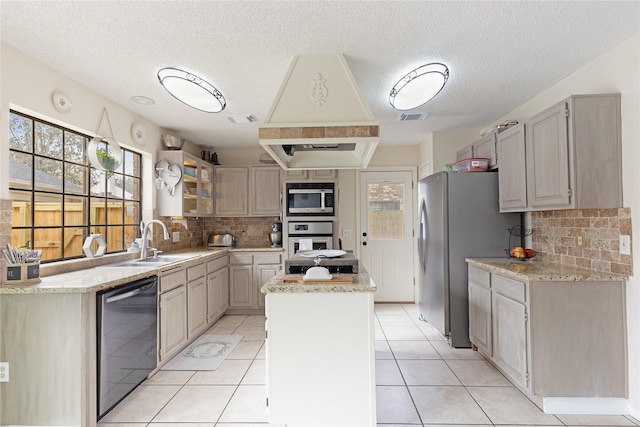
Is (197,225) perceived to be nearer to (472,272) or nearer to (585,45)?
(472,272)

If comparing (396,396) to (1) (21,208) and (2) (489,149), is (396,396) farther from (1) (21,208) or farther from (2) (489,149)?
(1) (21,208)

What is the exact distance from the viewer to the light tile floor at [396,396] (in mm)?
2023

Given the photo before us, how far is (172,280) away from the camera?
286 centimetres

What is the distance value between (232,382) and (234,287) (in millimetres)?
1865

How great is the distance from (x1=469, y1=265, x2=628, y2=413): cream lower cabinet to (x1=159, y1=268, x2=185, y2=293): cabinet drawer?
2.76m

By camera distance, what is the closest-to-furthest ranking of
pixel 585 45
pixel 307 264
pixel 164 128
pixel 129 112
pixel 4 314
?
pixel 4 314, pixel 585 45, pixel 307 264, pixel 129 112, pixel 164 128

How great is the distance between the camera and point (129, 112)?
3.20m

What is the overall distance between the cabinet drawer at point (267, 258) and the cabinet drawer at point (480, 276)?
7.81 ft

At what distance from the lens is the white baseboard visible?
206cm

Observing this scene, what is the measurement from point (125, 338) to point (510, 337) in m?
2.74

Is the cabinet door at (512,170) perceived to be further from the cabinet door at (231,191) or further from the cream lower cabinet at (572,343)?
the cabinet door at (231,191)

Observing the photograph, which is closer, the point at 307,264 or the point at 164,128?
the point at 307,264

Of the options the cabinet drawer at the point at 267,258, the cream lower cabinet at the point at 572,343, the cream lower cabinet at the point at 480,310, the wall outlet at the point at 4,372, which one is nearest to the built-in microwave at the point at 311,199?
the cabinet drawer at the point at 267,258

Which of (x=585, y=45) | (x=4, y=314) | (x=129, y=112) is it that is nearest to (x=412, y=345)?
(x=585, y=45)
